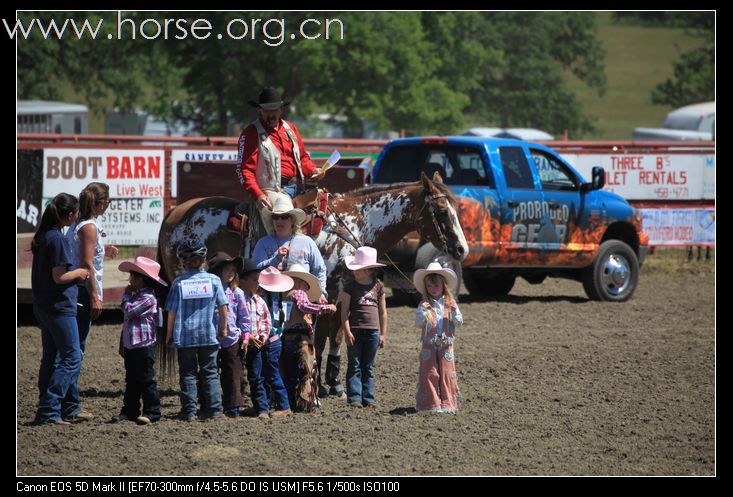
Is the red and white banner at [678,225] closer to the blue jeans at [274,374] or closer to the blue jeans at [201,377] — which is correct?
the blue jeans at [274,374]

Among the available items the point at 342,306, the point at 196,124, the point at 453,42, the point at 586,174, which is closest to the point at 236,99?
the point at 196,124

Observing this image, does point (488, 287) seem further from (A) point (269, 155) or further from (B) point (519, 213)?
(A) point (269, 155)

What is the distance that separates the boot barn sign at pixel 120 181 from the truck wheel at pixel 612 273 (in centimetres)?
664

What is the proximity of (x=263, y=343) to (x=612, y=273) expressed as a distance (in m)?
8.43

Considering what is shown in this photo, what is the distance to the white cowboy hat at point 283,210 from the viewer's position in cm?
864

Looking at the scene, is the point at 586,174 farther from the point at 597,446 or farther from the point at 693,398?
the point at 597,446

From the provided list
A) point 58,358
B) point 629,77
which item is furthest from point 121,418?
point 629,77

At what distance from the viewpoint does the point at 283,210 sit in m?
8.91

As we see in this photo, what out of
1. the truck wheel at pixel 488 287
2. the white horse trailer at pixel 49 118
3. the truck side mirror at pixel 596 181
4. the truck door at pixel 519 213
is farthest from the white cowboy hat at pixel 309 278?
the white horse trailer at pixel 49 118

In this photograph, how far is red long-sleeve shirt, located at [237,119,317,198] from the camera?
9000 millimetres

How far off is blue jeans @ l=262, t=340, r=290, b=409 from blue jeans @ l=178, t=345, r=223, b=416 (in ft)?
1.30

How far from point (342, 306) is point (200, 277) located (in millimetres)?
1248

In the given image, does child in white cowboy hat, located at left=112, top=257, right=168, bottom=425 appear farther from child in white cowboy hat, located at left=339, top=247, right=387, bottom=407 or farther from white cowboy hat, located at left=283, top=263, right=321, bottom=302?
child in white cowboy hat, located at left=339, top=247, right=387, bottom=407

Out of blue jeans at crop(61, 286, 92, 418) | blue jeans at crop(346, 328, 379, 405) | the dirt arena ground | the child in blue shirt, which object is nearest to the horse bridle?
the dirt arena ground
